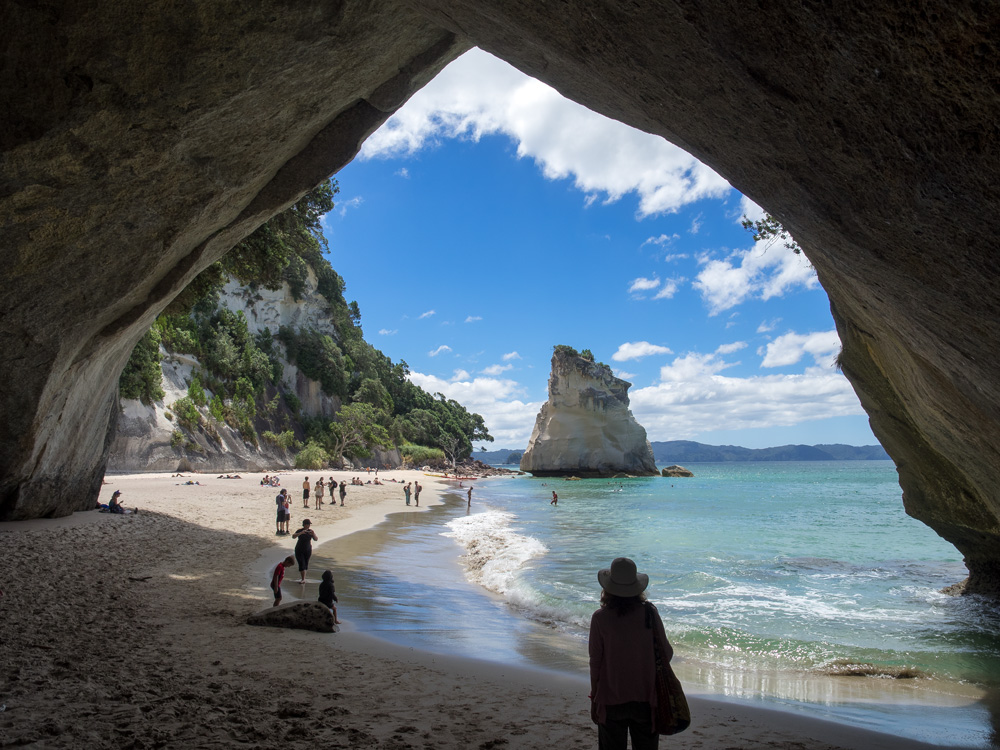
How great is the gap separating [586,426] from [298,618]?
221 ft

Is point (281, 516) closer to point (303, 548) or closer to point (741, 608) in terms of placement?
point (303, 548)

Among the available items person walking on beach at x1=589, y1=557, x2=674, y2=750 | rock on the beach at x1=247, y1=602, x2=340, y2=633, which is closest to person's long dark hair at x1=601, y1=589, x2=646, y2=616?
person walking on beach at x1=589, y1=557, x2=674, y2=750

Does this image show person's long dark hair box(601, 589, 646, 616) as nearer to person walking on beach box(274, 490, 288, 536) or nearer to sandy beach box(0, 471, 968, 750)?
sandy beach box(0, 471, 968, 750)

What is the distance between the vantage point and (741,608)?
10188mm

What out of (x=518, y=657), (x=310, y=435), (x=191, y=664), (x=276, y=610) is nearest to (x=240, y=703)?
(x=191, y=664)

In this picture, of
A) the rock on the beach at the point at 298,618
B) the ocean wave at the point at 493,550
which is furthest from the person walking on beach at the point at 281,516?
the rock on the beach at the point at 298,618

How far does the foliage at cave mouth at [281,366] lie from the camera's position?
1411 centimetres

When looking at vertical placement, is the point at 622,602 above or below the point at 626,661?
above

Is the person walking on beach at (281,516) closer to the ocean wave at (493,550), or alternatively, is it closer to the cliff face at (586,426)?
the ocean wave at (493,550)

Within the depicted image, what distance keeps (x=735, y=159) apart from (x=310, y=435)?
54085 mm

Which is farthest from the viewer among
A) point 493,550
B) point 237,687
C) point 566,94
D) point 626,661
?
point 493,550

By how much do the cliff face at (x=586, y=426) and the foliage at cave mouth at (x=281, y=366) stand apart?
1657 cm

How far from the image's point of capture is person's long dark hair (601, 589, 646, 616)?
3215 mm

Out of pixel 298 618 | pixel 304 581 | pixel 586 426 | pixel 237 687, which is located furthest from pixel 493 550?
pixel 586 426
